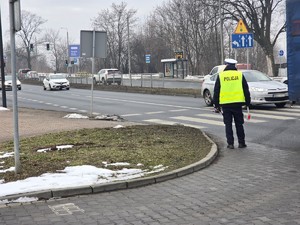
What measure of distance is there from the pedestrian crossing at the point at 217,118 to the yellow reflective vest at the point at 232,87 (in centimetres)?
382

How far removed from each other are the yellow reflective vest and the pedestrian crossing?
3824 millimetres

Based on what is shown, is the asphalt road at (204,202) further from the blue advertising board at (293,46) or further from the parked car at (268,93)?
the parked car at (268,93)

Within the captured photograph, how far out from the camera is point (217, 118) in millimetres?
14789

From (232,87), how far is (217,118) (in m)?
5.89

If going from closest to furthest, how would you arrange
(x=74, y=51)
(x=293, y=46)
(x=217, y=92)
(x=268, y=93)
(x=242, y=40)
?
(x=293, y=46) < (x=217, y=92) < (x=268, y=93) < (x=242, y=40) < (x=74, y=51)

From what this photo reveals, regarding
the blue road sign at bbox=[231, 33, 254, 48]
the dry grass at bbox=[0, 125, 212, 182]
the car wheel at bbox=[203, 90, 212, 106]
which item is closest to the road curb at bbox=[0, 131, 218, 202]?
the dry grass at bbox=[0, 125, 212, 182]

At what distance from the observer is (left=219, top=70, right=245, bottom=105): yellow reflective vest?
8938 millimetres

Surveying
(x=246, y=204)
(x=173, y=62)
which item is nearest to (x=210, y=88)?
(x=246, y=204)

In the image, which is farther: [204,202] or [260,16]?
[260,16]

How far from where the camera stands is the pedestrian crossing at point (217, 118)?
1346 centimetres

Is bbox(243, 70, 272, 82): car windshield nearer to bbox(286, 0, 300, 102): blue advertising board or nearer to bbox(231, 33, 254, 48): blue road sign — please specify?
bbox(231, 33, 254, 48): blue road sign

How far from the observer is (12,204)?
550 centimetres

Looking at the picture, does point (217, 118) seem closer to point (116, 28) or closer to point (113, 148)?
point (113, 148)

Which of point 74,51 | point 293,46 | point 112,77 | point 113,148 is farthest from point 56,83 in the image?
point 293,46
